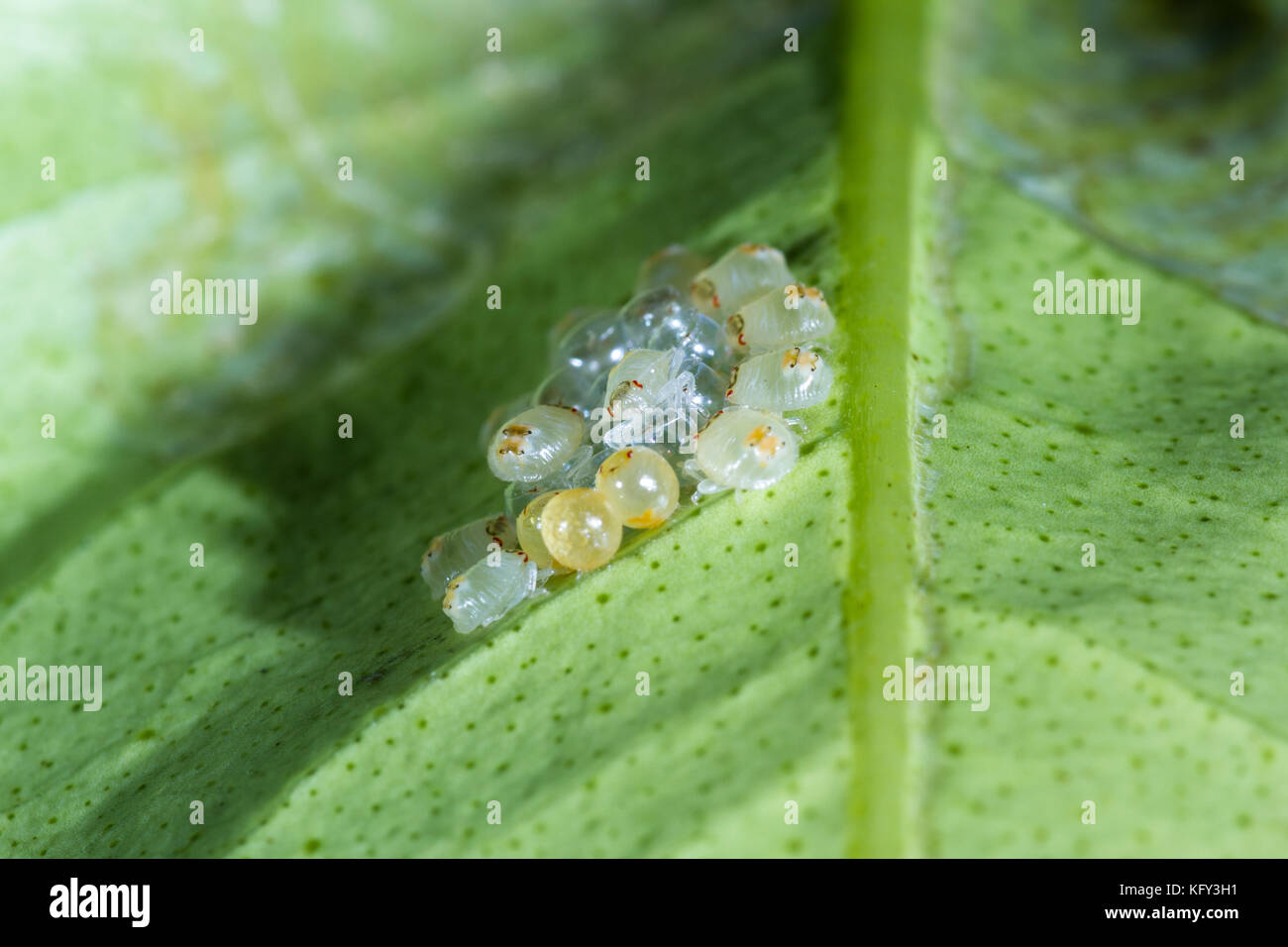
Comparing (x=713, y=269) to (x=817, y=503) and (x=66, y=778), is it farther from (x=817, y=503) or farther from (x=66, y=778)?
(x=66, y=778)

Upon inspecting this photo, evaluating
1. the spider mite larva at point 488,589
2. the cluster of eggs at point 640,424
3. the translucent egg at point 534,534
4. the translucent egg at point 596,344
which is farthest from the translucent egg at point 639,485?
the translucent egg at point 596,344

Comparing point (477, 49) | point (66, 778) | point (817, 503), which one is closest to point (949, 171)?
point (817, 503)

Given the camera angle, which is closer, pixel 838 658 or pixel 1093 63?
pixel 838 658

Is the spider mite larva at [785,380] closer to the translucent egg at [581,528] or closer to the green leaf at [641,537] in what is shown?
the green leaf at [641,537]

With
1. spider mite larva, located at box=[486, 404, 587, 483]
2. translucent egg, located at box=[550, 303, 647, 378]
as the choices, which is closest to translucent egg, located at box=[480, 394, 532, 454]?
translucent egg, located at box=[550, 303, 647, 378]

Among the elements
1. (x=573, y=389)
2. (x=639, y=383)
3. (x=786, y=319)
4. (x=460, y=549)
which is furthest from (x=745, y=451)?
(x=460, y=549)

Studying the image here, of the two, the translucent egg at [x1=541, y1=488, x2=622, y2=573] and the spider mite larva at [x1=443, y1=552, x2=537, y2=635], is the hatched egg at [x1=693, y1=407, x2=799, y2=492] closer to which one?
the translucent egg at [x1=541, y1=488, x2=622, y2=573]
